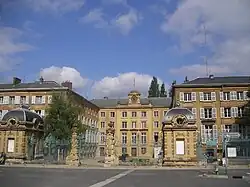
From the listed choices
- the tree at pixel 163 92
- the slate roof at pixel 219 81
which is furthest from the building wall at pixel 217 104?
the tree at pixel 163 92

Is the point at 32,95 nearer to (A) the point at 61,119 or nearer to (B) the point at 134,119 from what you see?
(A) the point at 61,119

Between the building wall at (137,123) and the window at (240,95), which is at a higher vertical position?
the window at (240,95)

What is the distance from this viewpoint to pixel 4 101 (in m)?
66.7

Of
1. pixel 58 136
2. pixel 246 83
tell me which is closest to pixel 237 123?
pixel 246 83

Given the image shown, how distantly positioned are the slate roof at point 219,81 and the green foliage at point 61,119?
24.0 metres

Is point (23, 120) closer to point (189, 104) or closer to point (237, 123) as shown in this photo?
point (189, 104)

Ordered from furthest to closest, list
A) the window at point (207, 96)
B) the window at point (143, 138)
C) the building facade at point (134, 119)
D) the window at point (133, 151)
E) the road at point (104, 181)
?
1. the building facade at point (134, 119)
2. the window at point (143, 138)
3. the window at point (133, 151)
4. the window at point (207, 96)
5. the road at point (104, 181)

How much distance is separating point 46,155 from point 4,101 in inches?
1102

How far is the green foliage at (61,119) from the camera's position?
158 feet

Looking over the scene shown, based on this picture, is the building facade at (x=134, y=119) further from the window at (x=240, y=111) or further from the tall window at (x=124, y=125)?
the window at (x=240, y=111)

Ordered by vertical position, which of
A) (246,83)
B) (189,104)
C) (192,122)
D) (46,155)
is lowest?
(46,155)

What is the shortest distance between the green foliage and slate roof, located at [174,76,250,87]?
24.0m

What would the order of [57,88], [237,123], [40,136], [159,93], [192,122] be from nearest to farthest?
[192,122]
[40,136]
[237,123]
[57,88]
[159,93]

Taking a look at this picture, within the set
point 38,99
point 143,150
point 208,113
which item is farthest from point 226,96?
point 38,99
